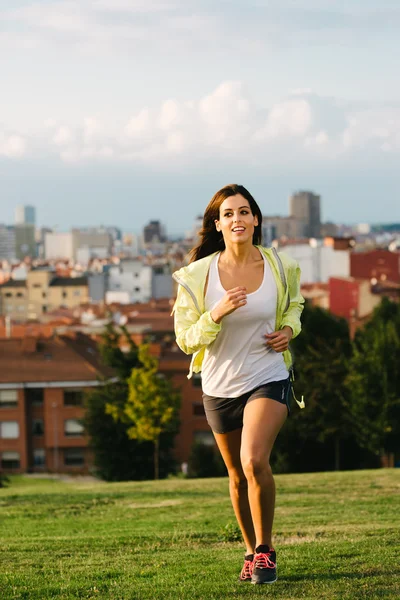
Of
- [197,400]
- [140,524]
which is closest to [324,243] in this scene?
[197,400]

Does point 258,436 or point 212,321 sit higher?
point 212,321

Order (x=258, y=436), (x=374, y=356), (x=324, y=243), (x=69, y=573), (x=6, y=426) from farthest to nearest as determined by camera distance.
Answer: (x=324, y=243)
(x=6, y=426)
(x=374, y=356)
(x=69, y=573)
(x=258, y=436)

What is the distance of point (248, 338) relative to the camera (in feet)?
22.1

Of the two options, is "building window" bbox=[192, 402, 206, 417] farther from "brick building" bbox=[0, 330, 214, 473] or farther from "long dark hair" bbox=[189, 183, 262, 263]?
"long dark hair" bbox=[189, 183, 262, 263]

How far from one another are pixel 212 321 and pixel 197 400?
55808 mm

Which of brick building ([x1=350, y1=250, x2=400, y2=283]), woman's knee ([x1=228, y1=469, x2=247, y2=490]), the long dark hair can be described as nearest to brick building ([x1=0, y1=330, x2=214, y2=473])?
brick building ([x1=350, y1=250, x2=400, y2=283])

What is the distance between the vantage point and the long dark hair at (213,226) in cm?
708

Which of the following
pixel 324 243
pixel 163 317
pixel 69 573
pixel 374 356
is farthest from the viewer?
pixel 324 243

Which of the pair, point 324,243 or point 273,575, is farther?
point 324,243

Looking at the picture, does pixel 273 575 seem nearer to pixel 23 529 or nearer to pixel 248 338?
pixel 248 338

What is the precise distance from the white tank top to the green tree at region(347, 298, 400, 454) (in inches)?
1301

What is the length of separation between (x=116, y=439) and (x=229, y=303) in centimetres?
3935

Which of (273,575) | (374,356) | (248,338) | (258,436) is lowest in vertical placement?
(374,356)

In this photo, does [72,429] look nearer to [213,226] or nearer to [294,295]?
[213,226]
